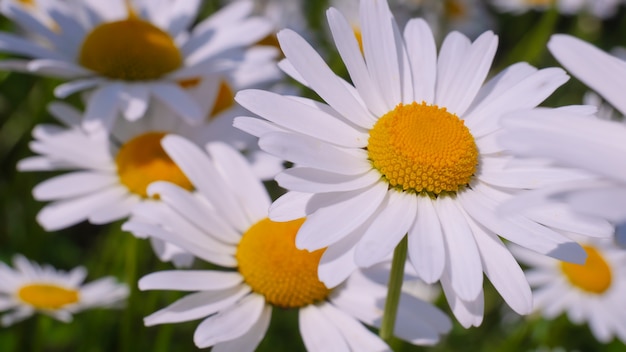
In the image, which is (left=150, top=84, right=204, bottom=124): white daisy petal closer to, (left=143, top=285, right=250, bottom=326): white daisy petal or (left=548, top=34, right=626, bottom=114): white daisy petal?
(left=143, top=285, right=250, bottom=326): white daisy petal

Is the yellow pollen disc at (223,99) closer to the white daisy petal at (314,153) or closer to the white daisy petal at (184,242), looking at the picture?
the white daisy petal at (184,242)

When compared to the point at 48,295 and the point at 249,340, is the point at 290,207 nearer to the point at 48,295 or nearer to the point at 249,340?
the point at 249,340

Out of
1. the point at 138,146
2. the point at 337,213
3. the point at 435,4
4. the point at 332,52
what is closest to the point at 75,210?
the point at 138,146

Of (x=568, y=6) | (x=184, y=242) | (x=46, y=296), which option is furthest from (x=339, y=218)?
(x=568, y=6)

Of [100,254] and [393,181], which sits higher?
[393,181]

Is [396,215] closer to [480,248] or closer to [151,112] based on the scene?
[480,248]

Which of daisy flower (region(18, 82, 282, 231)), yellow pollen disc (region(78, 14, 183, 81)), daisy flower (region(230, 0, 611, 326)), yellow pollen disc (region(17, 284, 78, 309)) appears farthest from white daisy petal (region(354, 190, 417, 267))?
yellow pollen disc (region(17, 284, 78, 309))
